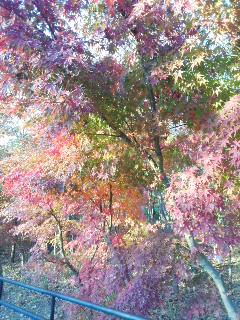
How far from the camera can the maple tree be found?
125 inches

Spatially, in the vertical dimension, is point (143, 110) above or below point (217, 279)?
above

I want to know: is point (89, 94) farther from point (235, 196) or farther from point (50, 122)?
point (235, 196)

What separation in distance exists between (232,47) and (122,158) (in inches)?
72.0

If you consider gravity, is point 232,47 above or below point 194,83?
above

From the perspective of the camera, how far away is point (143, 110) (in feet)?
13.7

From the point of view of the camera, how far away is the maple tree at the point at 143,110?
10.5ft

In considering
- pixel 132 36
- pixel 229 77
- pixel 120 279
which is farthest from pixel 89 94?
pixel 120 279

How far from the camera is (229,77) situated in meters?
3.38

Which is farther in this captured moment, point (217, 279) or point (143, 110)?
point (143, 110)

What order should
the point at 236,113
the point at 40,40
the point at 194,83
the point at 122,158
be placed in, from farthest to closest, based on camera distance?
the point at 122,158
the point at 40,40
the point at 194,83
the point at 236,113

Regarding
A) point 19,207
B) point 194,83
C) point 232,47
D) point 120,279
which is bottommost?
point 120,279

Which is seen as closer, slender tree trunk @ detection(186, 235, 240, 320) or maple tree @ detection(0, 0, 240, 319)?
maple tree @ detection(0, 0, 240, 319)

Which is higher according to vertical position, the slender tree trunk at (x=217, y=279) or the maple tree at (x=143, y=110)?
the maple tree at (x=143, y=110)

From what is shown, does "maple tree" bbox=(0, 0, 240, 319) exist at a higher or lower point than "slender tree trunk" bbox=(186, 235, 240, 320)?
higher
